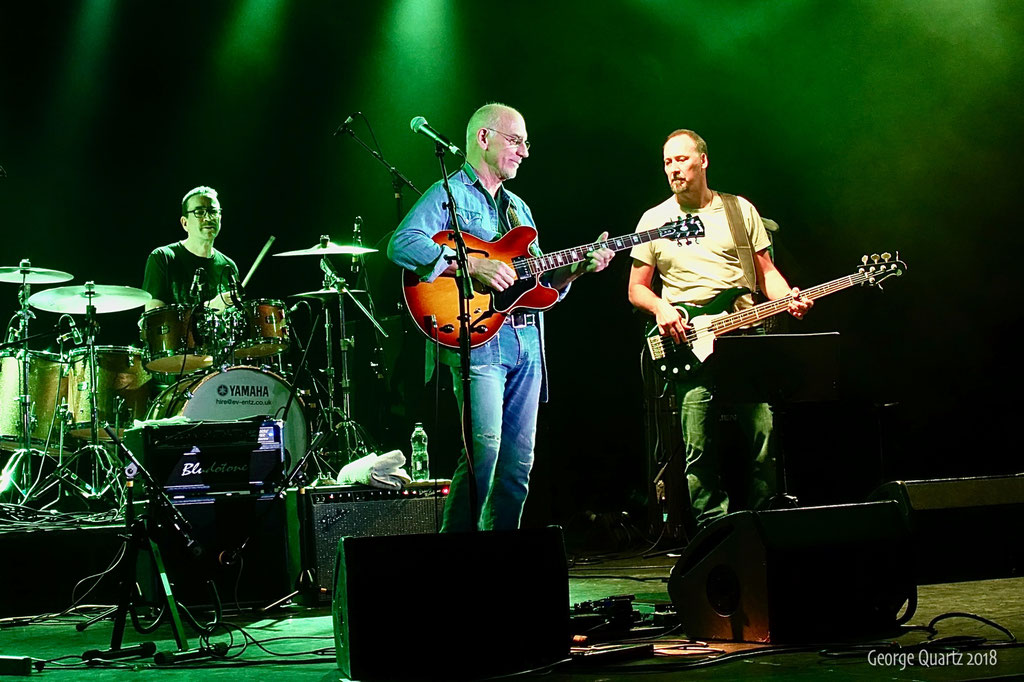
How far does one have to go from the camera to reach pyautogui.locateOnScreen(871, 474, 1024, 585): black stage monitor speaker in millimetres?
3393

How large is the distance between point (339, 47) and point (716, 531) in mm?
5399

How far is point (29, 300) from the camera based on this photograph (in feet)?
20.5

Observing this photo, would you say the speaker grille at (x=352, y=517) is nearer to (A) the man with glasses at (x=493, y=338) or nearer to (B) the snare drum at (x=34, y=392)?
(A) the man with glasses at (x=493, y=338)

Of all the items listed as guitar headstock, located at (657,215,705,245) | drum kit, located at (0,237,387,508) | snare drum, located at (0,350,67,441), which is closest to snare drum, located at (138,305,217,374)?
drum kit, located at (0,237,387,508)

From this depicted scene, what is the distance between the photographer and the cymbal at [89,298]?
6074 mm

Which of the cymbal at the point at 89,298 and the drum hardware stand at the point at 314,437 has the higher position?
the cymbal at the point at 89,298

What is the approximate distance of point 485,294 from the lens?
4164 mm

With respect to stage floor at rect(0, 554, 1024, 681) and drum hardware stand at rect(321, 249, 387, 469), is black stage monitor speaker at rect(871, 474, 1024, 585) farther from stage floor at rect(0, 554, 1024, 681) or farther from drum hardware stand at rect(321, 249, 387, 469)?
drum hardware stand at rect(321, 249, 387, 469)

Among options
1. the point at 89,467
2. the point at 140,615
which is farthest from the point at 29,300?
the point at 140,615

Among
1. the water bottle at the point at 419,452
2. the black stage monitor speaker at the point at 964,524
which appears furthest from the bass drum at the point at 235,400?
the black stage monitor speaker at the point at 964,524

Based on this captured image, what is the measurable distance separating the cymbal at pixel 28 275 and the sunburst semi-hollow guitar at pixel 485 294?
294 cm

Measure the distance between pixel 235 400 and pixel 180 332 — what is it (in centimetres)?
53

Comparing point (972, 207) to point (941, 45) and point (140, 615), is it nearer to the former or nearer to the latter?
point (941, 45)

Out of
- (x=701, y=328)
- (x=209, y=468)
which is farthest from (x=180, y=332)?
(x=701, y=328)
